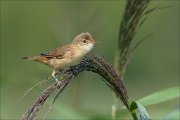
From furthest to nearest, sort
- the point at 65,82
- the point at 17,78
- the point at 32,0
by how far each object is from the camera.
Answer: the point at 32,0, the point at 17,78, the point at 65,82

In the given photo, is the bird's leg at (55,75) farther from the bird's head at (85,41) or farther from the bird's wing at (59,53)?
the bird's head at (85,41)

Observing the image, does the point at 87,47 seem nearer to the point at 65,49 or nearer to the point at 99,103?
the point at 65,49

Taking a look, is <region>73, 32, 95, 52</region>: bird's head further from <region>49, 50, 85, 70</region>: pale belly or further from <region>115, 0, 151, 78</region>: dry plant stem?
<region>115, 0, 151, 78</region>: dry plant stem

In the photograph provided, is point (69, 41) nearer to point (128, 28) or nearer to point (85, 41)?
point (128, 28)

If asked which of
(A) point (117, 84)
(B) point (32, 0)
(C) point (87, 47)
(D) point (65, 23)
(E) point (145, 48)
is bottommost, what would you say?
(A) point (117, 84)

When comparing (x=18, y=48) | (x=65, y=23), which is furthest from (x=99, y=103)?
(x=18, y=48)

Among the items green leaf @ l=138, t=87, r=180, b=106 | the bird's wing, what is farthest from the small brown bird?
green leaf @ l=138, t=87, r=180, b=106
